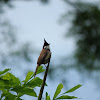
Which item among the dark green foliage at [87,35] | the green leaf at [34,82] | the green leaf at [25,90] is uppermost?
the dark green foliage at [87,35]

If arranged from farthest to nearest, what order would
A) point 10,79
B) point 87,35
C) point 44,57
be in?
1. point 87,35
2. point 10,79
3. point 44,57

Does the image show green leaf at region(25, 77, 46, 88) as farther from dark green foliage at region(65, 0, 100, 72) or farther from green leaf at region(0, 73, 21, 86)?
dark green foliage at region(65, 0, 100, 72)

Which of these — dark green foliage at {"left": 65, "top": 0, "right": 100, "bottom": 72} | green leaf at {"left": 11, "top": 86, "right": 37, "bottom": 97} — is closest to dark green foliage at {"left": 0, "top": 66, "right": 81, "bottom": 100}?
green leaf at {"left": 11, "top": 86, "right": 37, "bottom": 97}

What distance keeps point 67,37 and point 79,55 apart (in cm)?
76

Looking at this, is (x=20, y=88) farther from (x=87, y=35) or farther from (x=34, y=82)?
(x=87, y=35)

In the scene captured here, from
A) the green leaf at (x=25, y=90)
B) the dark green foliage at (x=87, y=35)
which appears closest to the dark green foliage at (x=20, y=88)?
the green leaf at (x=25, y=90)

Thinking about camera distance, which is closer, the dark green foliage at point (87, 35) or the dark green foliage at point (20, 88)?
the dark green foliage at point (20, 88)

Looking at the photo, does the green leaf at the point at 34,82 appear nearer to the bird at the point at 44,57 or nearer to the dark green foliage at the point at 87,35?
the bird at the point at 44,57

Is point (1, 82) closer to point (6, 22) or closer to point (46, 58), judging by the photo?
point (46, 58)

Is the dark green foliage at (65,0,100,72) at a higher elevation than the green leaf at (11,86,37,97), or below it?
higher

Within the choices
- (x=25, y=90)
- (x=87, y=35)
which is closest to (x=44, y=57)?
(x=25, y=90)

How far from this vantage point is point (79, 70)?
7422mm

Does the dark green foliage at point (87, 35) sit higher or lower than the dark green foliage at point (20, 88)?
higher

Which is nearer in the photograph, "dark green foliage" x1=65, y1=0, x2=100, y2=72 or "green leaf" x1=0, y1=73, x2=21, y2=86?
"green leaf" x1=0, y1=73, x2=21, y2=86
